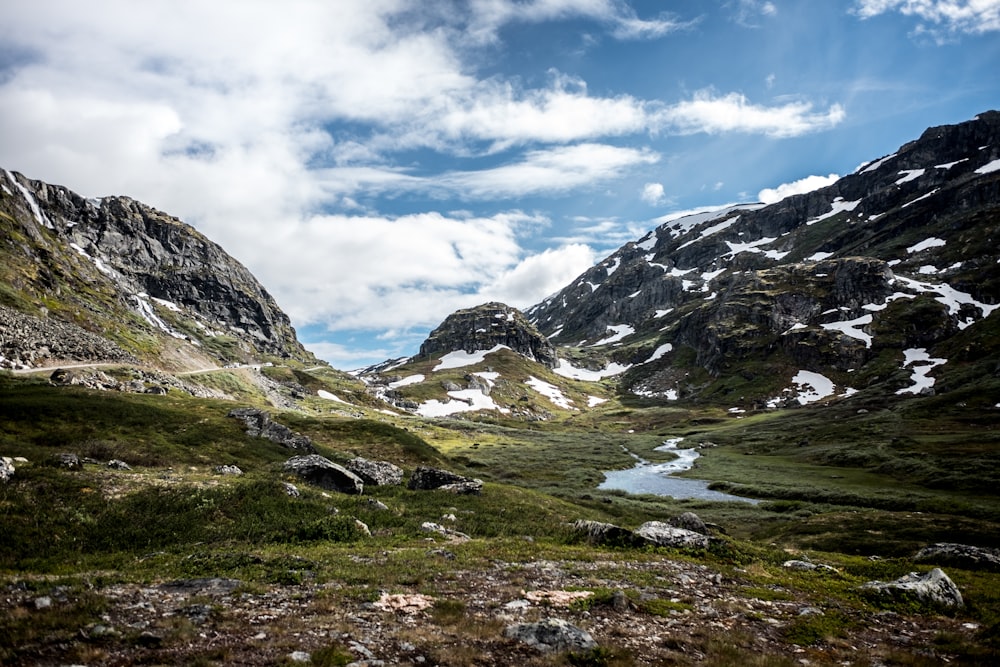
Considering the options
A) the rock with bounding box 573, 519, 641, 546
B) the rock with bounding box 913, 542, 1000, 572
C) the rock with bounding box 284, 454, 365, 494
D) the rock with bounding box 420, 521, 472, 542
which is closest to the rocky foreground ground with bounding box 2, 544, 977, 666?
the rock with bounding box 420, 521, 472, 542

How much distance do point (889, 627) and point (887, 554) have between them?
30.8 m

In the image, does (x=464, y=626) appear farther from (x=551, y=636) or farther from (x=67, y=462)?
(x=67, y=462)

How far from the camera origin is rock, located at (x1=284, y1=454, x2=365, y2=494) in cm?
3956

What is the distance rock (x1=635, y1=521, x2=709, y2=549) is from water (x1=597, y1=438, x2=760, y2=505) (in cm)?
5271

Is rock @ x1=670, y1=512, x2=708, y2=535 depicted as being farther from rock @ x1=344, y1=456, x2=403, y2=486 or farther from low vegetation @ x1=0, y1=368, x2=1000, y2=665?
rock @ x1=344, y1=456, x2=403, y2=486

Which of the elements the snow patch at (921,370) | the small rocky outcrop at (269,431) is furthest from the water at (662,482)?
the snow patch at (921,370)

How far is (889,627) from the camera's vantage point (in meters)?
17.8

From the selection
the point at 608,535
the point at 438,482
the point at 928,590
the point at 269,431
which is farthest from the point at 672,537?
the point at 269,431

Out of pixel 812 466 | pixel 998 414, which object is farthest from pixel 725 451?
pixel 998 414

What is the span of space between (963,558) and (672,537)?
18.2m

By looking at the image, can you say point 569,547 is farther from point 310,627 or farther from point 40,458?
point 40,458

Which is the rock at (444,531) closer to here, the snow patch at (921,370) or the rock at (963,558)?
the rock at (963,558)

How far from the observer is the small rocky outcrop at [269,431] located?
5796 cm

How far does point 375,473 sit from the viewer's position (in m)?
46.6
